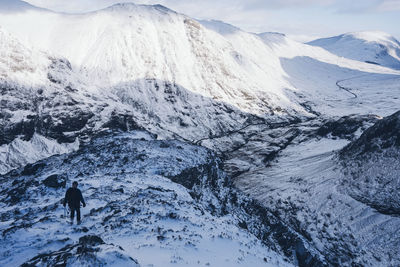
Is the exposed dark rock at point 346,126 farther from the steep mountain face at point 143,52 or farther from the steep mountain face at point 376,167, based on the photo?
the steep mountain face at point 143,52

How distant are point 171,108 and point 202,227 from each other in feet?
385

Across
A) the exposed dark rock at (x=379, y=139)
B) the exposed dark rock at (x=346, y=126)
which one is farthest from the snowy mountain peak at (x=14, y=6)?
the exposed dark rock at (x=379, y=139)

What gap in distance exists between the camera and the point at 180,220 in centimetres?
2055

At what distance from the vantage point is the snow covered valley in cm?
1795

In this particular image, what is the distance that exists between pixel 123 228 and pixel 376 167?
51.8 metres

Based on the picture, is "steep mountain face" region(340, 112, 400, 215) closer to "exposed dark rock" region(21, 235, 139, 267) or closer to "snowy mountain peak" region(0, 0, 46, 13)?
"exposed dark rock" region(21, 235, 139, 267)

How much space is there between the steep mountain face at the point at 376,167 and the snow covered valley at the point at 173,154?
0.29 meters

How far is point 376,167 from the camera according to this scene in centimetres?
5512

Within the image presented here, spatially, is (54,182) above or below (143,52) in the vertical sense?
above

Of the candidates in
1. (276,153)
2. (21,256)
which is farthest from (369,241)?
(276,153)

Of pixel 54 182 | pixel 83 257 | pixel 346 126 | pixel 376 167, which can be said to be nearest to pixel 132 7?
pixel 346 126

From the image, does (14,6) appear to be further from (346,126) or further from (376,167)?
(376,167)

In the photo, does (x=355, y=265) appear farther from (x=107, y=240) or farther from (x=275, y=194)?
(x=107, y=240)

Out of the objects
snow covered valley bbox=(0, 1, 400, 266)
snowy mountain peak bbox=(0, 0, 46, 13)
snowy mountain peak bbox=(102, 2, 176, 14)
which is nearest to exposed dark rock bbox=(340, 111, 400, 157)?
snow covered valley bbox=(0, 1, 400, 266)
